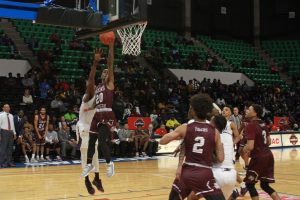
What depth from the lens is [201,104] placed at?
5.04 metres

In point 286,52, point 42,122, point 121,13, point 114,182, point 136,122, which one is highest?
point 286,52

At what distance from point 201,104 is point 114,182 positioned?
→ 6.69 metres

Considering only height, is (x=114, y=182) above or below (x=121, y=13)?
below

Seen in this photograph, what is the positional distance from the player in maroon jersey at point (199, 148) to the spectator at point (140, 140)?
40.7 feet

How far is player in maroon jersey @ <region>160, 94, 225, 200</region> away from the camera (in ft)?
16.5

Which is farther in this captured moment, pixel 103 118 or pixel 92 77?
pixel 103 118

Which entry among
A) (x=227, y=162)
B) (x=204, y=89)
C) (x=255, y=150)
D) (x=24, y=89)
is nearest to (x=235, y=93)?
(x=204, y=89)

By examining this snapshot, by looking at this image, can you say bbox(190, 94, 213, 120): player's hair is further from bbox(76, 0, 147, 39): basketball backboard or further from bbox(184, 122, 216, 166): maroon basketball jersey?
bbox(76, 0, 147, 39): basketball backboard

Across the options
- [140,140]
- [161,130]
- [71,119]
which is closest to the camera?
[71,119]

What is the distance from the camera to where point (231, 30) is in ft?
113

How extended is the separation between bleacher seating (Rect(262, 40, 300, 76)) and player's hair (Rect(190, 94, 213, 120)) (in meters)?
27.1

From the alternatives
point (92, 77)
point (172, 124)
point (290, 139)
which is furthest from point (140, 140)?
point (92, 77)

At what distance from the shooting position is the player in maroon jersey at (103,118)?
24.6ft

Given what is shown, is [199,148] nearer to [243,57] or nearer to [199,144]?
[199,144]
